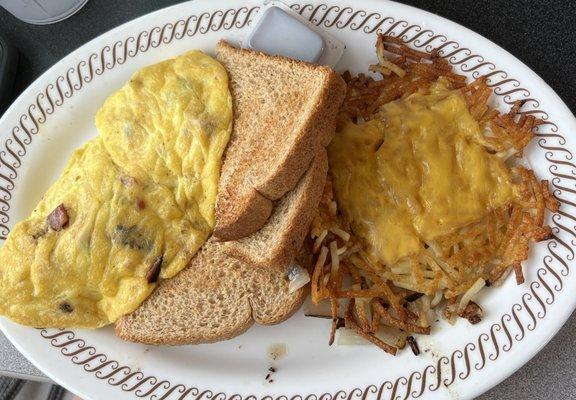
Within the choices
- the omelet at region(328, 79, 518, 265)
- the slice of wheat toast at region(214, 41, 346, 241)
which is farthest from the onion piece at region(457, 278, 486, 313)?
the slice of wheat toast at region(214, 41, 346, 241)

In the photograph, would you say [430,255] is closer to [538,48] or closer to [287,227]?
[287,227]

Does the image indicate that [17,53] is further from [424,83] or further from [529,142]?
[529,142]

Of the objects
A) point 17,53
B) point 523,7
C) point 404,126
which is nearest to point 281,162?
point 404,126

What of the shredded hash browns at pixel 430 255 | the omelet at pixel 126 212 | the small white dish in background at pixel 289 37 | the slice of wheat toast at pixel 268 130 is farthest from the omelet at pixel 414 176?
the omelet at pixel 126 212

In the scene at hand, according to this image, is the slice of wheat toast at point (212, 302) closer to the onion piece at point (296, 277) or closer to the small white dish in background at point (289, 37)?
the onion piece at point (296, 277)

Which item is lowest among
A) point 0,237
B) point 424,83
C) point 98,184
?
point 0,237

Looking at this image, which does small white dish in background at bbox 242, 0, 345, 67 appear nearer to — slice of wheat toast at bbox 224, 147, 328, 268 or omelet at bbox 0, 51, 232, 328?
omelet at bbox 0, 51, 232, 328
